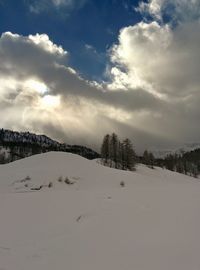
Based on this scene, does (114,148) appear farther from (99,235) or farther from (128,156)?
(99,235)

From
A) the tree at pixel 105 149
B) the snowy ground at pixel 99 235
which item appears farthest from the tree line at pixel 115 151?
the snowy ground at pixel 99 235

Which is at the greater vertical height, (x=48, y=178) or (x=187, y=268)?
(x=48, y=178)

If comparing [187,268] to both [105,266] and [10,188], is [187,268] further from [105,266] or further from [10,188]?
[10,188]

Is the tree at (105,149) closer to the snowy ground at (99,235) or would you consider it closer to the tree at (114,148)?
the tree at (114,148)

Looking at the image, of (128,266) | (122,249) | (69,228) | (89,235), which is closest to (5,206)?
(69,228)

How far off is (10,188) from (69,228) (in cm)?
1676

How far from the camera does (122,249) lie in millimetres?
7582

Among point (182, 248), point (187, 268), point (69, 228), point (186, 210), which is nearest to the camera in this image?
point (187, 268)

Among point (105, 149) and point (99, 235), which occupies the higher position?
point (105, 149)

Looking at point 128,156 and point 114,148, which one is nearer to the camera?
point 128,156

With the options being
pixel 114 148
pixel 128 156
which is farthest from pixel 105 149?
pixel 128 156

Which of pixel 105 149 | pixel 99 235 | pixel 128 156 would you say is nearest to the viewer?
pixel 99 235

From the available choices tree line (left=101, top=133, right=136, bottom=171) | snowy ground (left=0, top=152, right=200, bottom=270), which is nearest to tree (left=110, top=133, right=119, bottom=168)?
tree line (left=101, top=133, right=136, bottom=171)

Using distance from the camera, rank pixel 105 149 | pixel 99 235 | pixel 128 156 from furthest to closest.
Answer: pixel 105 149
pixel 128 156
pixel 99 235
